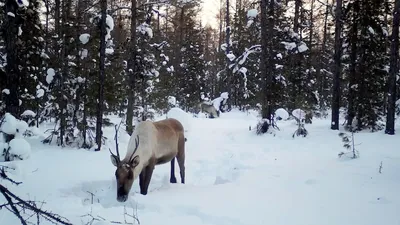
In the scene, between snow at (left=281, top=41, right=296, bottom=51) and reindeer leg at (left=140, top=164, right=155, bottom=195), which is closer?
reindeer leg at (left=140, top=164, right=155, bottom=195)

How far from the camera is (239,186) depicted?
6.48 metres

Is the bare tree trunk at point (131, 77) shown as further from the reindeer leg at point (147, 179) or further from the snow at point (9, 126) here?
the reindeer leg at point (147, 179)

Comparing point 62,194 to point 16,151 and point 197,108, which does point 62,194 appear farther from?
point 197,108

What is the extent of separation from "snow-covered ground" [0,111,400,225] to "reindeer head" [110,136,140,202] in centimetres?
17

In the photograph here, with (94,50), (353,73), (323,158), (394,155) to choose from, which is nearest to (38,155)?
(94,50)

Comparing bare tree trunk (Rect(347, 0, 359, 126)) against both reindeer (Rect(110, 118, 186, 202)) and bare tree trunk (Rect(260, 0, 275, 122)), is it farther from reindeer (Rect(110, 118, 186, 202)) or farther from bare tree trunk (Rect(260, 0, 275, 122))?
reindeer (Rect(110, 118, 186, 202))

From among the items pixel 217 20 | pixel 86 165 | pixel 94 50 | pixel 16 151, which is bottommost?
pixel 86 165

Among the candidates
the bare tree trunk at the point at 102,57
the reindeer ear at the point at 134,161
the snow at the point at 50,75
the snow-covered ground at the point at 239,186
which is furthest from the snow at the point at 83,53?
the reindeer ear at the point at 134,161

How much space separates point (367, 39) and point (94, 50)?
11281mm

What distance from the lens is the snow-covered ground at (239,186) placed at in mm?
4754

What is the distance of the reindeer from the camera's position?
5.65 m

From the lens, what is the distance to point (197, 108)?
29.5m

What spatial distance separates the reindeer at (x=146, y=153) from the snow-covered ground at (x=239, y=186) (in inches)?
10.6

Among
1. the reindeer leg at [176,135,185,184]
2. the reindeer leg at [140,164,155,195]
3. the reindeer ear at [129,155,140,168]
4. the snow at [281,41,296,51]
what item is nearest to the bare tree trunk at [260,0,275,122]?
the snow at [281,41,296,51]
